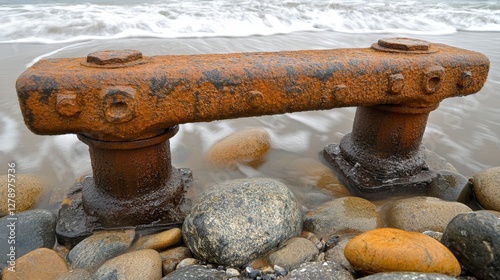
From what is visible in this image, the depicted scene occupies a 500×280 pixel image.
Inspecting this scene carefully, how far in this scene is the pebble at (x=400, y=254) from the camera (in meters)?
1.59

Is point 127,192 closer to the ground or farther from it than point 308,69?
closer to the ground

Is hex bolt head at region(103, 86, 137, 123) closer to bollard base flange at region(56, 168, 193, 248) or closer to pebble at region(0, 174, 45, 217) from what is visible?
bollard base flange at region(56, 168, 193, 248)

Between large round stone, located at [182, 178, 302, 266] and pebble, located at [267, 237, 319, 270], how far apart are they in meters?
0.05

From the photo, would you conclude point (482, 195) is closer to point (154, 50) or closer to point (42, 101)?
point (42, 101)

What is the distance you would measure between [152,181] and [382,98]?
1481 millimetres

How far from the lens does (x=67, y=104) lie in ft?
5.38

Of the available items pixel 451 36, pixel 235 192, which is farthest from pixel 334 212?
pixel 451 36

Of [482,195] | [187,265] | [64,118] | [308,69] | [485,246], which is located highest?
[308,69]

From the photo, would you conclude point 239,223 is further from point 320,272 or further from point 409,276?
point 409,276

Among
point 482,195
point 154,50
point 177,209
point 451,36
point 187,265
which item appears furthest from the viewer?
point 451,36

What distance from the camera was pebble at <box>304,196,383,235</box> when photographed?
2229 mm

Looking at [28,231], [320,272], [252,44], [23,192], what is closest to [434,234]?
[320,272]

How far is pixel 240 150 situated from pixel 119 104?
1598 mm

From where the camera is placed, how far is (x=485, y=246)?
1.59 metres
